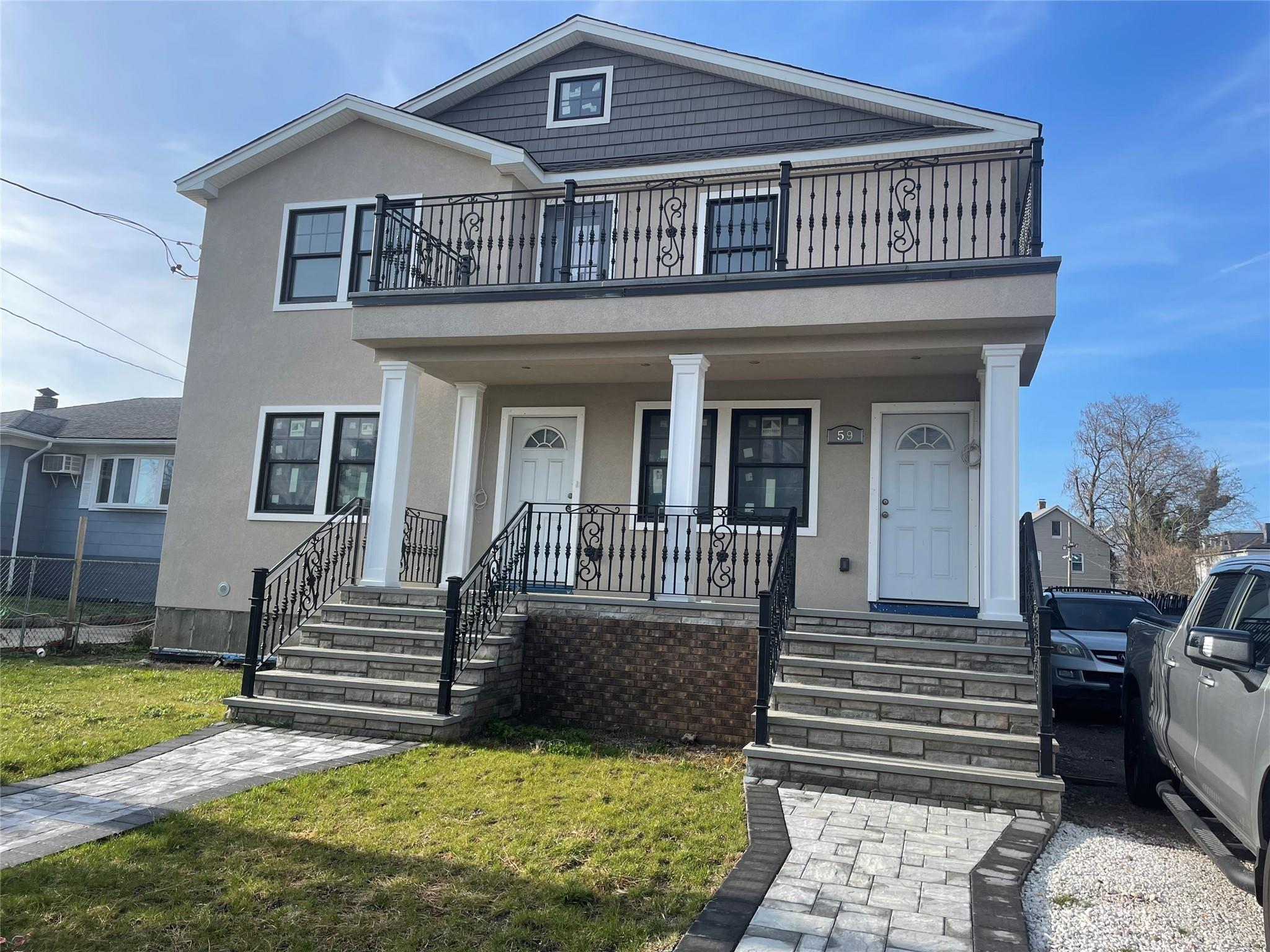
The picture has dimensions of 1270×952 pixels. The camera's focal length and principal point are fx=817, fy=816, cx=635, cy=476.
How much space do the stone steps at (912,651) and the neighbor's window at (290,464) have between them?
737cm

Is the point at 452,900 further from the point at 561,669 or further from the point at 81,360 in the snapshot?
the point at 81,360

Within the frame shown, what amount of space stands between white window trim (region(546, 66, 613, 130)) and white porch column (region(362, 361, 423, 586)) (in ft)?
16.3

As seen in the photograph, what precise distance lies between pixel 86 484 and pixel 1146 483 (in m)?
41.4

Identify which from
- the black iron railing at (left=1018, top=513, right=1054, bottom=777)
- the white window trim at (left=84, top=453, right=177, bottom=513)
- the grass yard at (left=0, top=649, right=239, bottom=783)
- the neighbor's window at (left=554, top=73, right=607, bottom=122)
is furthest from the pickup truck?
the white window trim at (left=84, top=453, right=177, bottom=513)

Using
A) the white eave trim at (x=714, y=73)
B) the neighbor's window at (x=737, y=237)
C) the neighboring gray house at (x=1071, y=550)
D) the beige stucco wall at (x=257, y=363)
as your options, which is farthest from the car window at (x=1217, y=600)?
the neighboring gray house at (x=1071, y=550)

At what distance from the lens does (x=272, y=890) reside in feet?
12.0

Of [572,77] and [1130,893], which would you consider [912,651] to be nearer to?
[1130,893]

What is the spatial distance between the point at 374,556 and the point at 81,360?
59.3 feet

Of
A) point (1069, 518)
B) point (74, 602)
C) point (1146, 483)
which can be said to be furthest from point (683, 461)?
point (1069, 518)

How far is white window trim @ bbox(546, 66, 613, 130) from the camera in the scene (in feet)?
39.3

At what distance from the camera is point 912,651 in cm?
665

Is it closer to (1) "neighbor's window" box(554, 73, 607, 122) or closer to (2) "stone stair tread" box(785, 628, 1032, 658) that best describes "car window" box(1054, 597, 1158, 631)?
(2) "stone stair tread" box(785, 628, 1032, 658)

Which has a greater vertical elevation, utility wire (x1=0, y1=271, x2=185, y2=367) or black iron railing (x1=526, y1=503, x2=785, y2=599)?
utility wire (x1=0, y1=271, x2=185, y2=367)

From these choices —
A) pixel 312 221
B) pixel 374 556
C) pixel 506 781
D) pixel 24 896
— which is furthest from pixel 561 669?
pixel 312 221
